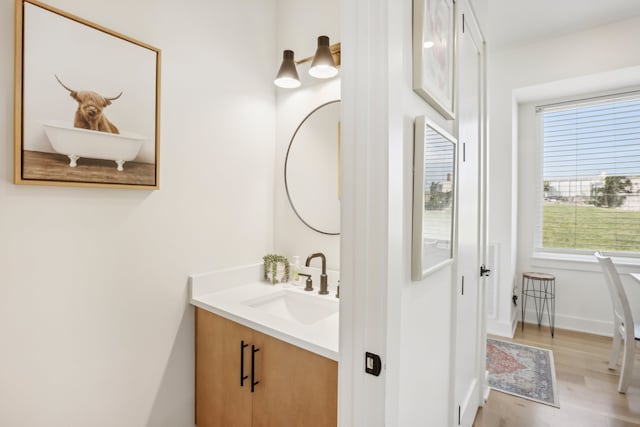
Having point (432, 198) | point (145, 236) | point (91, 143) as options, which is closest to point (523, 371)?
point (432, 198)

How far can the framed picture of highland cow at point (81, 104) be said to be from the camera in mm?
1120

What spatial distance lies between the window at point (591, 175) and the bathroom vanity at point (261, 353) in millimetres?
3092

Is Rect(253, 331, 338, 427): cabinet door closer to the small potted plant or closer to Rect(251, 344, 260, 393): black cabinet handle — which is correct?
Rect(251, 344, 260, 393): black cabinet handle

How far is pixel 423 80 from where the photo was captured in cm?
96

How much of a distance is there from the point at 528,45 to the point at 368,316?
3.50 meters

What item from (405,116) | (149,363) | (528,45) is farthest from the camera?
(528,45)

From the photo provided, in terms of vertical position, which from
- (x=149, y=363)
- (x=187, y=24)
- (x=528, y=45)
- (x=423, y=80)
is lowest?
(x=149, y=363)

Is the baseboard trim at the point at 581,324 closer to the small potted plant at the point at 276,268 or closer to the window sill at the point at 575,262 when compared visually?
the window sill at the point at 575,262

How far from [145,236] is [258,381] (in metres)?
0.81

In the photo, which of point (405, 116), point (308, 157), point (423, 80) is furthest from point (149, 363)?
point (423, 80)

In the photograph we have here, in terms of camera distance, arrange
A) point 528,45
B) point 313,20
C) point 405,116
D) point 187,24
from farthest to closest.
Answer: point 528,45 → point 313,20 → point 187,24 → point 405,116

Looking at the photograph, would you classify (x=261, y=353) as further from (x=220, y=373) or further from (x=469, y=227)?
(x=469, y=227)

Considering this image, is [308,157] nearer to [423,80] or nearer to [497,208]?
[423,80]

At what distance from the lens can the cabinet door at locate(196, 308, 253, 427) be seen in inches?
54.9
